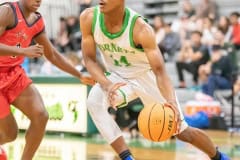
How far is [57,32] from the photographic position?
19.8m

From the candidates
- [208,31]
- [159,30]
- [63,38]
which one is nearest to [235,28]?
[208,31]

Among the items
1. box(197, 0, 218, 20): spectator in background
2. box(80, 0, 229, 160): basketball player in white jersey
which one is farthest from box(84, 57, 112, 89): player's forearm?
box(197, 0, 218, 20): spectator in background

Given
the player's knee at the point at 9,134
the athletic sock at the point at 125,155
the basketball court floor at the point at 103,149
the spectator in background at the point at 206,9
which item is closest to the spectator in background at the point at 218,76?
the basketball court floor at the point at 103,149

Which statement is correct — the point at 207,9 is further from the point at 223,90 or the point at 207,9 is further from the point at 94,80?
the point at 94,80

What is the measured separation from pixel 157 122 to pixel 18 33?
1.79m

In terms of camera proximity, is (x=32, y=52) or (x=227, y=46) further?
(x=227, y=46)

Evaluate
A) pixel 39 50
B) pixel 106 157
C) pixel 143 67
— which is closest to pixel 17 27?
A: pixel 39 50

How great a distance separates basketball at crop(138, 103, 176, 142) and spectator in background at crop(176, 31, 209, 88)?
887cm

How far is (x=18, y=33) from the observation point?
6.65 meters

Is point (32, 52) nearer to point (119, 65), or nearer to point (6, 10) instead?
point (6, 10)

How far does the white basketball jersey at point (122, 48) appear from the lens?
6.73 metres

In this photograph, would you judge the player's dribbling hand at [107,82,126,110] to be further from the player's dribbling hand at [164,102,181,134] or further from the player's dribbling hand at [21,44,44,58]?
the player's dribbling hand at [21,44,44,58]

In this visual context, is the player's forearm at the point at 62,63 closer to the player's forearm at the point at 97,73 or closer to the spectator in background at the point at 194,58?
the player's forearm at the point at 97,73

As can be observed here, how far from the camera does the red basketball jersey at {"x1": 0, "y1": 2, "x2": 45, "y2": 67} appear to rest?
260 inches
